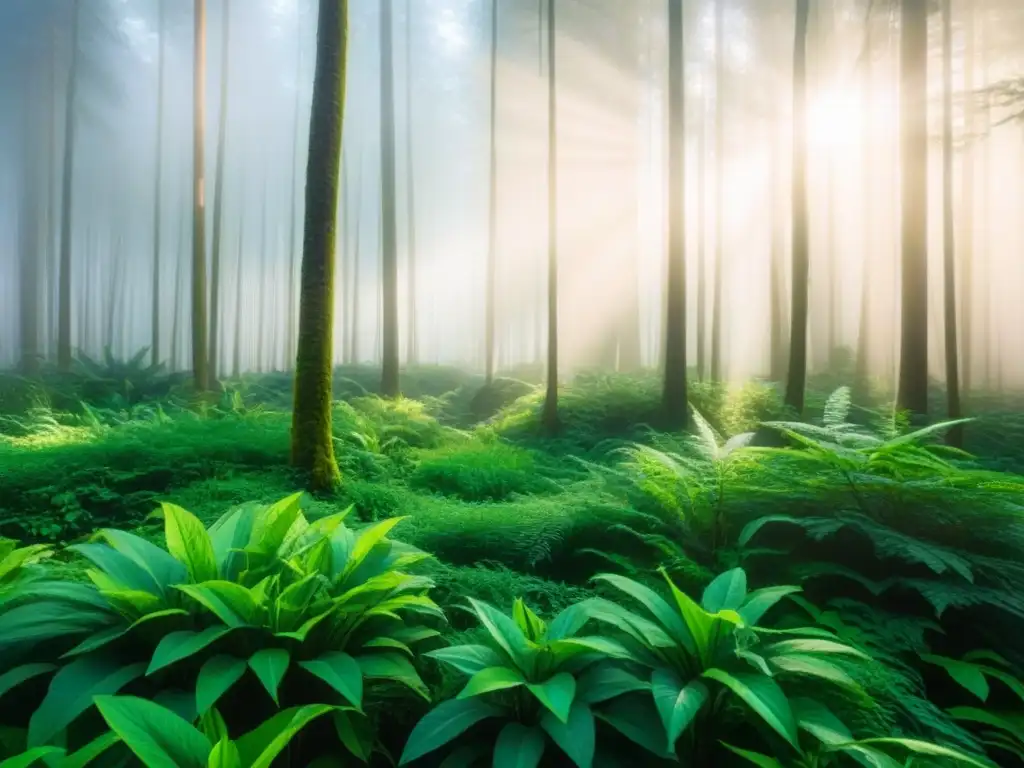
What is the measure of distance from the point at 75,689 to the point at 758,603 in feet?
7.46

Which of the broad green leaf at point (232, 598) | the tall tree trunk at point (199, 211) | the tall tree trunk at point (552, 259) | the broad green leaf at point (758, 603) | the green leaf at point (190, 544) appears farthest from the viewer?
the tall tree trunk at point (199, 211)

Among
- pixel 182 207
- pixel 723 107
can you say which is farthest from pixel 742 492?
pixel 182 207

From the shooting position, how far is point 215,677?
63.8 inches

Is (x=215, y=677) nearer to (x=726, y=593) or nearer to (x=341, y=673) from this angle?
(x=341, y=673)

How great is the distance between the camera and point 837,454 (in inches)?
119

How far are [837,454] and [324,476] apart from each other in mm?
4288

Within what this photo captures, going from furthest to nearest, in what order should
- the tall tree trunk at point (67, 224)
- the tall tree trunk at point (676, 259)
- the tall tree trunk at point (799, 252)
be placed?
the tall tree trunk at point (67, 224), the tall tree trunk at point (676, 259), the tall tree trunk at point (799, 252)

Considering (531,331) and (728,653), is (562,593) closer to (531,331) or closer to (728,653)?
(728,653)

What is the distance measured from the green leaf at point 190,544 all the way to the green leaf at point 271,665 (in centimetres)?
51

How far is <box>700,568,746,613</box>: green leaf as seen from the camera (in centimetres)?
198

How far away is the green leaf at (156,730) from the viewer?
1326mm

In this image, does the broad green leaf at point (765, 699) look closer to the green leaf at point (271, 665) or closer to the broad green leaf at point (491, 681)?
the broad green leaf at point (491, 681)

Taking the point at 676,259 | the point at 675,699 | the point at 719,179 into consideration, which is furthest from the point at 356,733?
the point at 719,179

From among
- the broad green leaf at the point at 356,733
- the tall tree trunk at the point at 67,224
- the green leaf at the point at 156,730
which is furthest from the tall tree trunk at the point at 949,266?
the tall tree trunk at the point at 67,224
